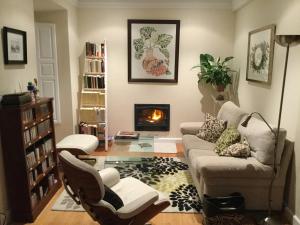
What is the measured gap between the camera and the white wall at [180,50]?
4758mm

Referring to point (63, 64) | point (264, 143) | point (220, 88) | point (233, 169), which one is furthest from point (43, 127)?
point (220, 88)

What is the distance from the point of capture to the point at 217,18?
4758 millimetres

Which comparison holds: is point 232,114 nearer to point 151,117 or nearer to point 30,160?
point 151,117

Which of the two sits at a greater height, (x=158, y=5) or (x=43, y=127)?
(x=158, y=5)

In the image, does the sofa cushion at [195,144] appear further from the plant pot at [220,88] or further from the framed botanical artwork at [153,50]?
the framed botanical artwork at [153,50]

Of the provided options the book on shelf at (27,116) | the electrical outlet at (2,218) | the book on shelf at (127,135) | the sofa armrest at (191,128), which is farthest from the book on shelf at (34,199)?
the book on shelf at (127,135)

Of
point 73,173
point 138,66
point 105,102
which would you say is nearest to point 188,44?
point 138,66

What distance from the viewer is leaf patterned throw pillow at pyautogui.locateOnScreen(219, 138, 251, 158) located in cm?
280

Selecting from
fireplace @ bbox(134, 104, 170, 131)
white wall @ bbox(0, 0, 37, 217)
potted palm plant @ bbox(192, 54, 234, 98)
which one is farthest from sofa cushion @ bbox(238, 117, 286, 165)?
white wall @ bbox(0, 0, 37, 217)

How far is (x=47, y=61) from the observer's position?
4406 millimetres

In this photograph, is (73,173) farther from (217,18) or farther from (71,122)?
(217,18)

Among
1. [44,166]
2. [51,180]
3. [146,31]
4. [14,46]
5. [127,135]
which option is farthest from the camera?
[127,135]

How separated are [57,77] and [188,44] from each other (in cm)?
241

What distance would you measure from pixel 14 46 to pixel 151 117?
118 inches
